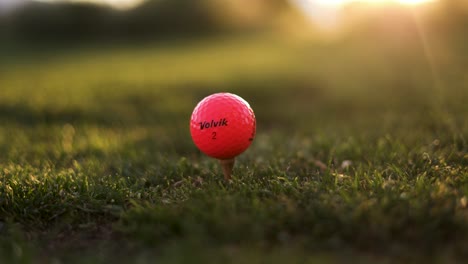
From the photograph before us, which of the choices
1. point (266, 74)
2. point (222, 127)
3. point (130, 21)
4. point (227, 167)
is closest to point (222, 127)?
point (222, 127)

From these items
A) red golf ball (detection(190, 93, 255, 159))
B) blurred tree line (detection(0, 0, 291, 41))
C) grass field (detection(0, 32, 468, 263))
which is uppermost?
blurred tree line (detection(0, 0, 291, 41))

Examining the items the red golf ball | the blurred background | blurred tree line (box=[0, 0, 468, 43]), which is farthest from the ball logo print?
blurred tree line (box=[0, 0, 468, 43])

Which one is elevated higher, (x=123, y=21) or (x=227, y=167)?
(x=123, y=21)

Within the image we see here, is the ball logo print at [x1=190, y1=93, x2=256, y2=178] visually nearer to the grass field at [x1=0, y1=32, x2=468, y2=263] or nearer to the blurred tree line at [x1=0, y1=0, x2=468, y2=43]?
the grass field at [x1=0, y1=32, x2=468, y2=263]

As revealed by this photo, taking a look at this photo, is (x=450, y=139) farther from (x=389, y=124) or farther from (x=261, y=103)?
(x=261, y=103)

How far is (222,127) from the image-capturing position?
3.46 metres

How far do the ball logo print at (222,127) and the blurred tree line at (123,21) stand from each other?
73.9 ft

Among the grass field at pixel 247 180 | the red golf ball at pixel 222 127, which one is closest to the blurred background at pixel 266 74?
the grass field at pixel 247 180

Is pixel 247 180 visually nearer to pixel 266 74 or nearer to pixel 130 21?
pixel 266 74

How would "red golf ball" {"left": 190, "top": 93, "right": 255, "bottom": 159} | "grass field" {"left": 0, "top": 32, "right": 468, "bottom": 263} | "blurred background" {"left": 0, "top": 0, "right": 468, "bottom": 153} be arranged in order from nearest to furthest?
"grass field" {"left": 0, "top": 32, "right": 468, "bottom": 263}
"red golf ball" {"left": 190, "top": 93, "right": 255, "bottom": 159}
"blurred background" {"left": 0, "top": 0, "right": 468, "bottom": 153}

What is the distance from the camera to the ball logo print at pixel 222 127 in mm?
3459

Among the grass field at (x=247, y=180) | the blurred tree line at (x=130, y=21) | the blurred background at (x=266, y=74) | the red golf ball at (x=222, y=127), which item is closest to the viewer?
the grass field at (x=247, y=180)

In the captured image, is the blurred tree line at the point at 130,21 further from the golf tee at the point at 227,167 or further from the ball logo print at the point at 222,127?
the golf tee at the point at 227,167

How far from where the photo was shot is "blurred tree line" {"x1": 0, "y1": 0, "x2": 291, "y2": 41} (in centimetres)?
2539
